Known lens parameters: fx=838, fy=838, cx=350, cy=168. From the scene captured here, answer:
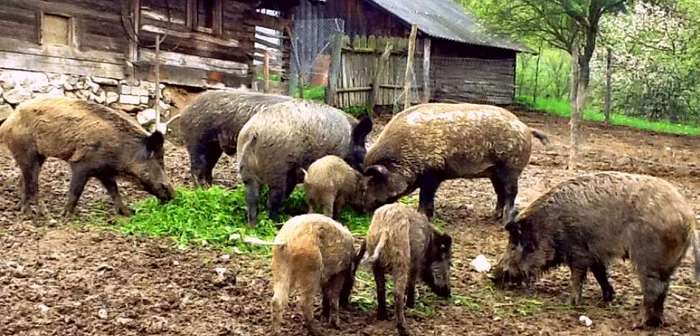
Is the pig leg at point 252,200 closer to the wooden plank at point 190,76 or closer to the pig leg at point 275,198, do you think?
the pig leg at point 275,198

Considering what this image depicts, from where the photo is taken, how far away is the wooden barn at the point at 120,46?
13.5m

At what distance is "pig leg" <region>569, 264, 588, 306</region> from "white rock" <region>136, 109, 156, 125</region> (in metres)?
10.4

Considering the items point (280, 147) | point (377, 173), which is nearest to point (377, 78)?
point (377, 173)

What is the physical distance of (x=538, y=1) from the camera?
17.7 m

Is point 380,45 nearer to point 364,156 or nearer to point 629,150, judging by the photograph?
point 629,150

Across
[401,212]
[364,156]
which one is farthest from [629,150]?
[401,212]

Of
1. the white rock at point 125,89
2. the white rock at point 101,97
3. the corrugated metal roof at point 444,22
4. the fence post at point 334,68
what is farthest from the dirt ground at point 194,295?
the corrugated metal roof at point 444,22

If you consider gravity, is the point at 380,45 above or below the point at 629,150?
above

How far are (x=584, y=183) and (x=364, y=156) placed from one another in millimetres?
2841

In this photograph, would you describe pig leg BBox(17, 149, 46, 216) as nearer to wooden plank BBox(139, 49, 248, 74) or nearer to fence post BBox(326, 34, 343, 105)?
wooden plank BBox(139, 49, 248, 74)

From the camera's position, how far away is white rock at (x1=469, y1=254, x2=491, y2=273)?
7035 mm

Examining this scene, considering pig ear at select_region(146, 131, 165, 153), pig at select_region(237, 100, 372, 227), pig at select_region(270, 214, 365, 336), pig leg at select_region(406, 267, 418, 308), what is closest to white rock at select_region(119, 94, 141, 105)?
pig ear at select_region(146, 131, 165, 153)

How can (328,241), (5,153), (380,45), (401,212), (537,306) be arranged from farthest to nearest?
1. (380,45)
2. (5,153)
3. (537,306)
4. (401,212)
5. (328,241)

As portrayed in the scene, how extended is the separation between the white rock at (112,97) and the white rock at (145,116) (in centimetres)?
48
